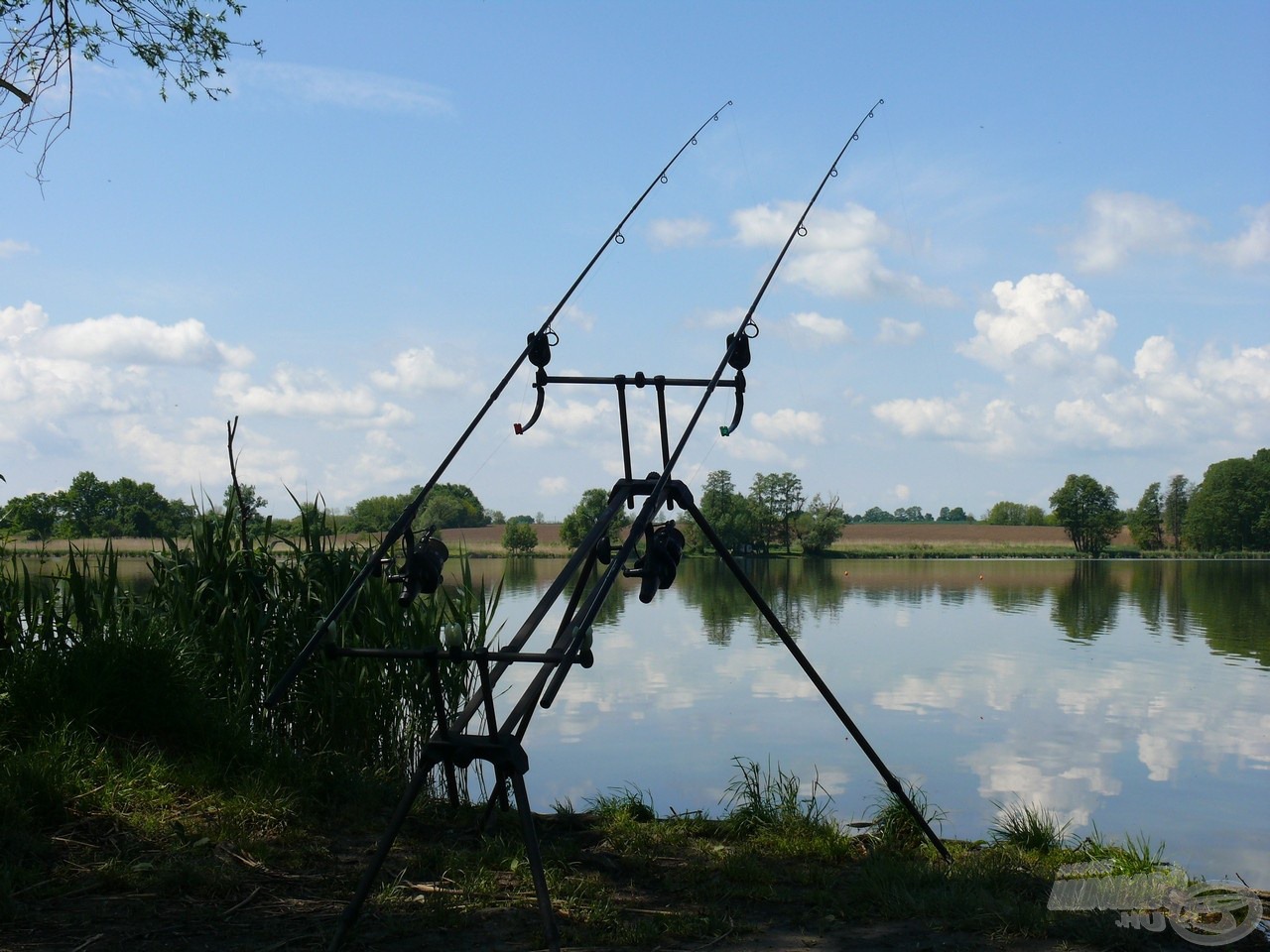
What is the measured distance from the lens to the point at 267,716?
608cm

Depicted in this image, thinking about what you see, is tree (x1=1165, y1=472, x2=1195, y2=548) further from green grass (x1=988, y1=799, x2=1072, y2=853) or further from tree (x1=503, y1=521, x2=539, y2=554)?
green grass (x1=988, y1=799, x2=1072, y2=853)

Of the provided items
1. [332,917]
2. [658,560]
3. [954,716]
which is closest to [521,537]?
[954,716]

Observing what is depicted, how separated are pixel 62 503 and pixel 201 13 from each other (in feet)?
24.9

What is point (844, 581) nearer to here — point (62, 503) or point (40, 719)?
point (62, 503)

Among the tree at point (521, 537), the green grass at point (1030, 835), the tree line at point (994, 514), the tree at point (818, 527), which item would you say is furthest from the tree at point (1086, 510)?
the green grass at point (1030, 835)

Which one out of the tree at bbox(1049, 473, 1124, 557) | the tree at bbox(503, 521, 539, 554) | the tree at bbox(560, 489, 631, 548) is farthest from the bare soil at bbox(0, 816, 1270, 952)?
the tree at bbox(1049, 473, 1124, 557)

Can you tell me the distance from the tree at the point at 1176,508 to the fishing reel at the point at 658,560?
82920 mm

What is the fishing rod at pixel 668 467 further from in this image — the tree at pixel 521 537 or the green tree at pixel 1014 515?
the green tree at pixel 1014 515

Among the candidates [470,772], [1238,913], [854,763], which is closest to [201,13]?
[470,772]

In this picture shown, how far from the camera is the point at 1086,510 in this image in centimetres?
7850

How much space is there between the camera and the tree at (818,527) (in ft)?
203

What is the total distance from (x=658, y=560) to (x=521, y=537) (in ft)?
149

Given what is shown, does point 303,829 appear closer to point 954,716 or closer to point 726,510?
point 954,716

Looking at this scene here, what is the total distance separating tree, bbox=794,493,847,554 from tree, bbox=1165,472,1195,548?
1191 inches
